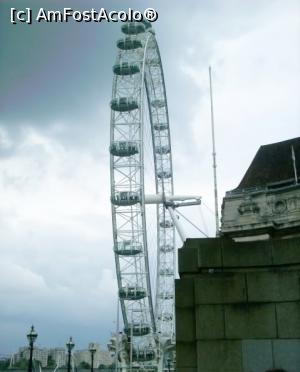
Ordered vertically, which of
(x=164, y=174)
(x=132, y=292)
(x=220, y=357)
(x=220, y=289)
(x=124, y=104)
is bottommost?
(x=220, y=357)

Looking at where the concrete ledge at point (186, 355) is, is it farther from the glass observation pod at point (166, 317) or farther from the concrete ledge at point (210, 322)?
the glass observation pod at point (166, 317)

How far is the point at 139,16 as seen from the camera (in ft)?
54.0

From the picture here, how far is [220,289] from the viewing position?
29.0 ft

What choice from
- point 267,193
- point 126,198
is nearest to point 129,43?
point 126,198

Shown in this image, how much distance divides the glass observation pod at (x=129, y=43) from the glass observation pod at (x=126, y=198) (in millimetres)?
11265

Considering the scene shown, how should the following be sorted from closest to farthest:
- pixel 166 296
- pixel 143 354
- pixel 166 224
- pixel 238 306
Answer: pixel 238 306
pixel 143 354
pixel 166 224
pixel 166 296

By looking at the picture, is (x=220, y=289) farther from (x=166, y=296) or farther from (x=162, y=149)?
(x=166, y=296)

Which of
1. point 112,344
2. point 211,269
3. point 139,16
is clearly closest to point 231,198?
point 112,344

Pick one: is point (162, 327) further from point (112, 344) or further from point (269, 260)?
point (269, 260)

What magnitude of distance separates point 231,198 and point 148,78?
11499mm

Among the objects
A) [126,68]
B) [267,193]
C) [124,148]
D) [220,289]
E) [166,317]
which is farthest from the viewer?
[166,317]

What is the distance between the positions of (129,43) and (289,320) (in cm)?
3604

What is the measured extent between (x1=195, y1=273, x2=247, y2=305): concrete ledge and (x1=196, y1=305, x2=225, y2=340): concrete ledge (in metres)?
0.11

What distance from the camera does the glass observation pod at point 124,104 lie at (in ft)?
130
